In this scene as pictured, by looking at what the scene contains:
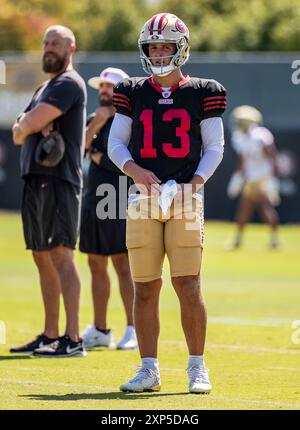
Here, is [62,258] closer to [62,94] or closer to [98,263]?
[98,263]

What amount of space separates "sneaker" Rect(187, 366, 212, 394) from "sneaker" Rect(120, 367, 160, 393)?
0.22 metres

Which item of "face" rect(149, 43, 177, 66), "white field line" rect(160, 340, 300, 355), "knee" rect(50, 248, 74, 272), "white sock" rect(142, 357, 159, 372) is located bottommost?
"white sock" rect(142, 357, 159, 372)

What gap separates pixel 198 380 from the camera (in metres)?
7.79

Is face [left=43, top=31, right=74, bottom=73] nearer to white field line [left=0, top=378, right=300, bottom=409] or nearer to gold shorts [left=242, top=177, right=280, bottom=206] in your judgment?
white field line [left=0, top=378, right=300, bottom=409]

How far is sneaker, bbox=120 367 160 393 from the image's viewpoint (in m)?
7.82

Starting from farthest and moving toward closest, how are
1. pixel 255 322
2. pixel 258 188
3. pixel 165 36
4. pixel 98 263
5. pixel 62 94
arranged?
1. pixel 258 188
2. pixel 255 322
3. pixel 98 263
4. pixel 62 94
5. pixel 165 36

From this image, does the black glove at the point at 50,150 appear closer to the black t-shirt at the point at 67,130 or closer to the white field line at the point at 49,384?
the black t-shirt at the point at 67,130

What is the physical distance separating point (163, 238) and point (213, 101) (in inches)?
36.3

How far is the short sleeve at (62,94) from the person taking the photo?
969 centimetres

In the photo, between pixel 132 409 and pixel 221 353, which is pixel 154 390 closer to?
pixel 132 409

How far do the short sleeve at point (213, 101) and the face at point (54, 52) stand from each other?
2.23 meters

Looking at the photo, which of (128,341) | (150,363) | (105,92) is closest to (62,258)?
(128,341)

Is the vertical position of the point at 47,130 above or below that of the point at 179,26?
above

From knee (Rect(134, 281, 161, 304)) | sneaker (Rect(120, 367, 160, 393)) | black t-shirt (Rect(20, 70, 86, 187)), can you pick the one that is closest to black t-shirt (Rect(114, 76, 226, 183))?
knee (Rect(134, 281, 161, 304))
